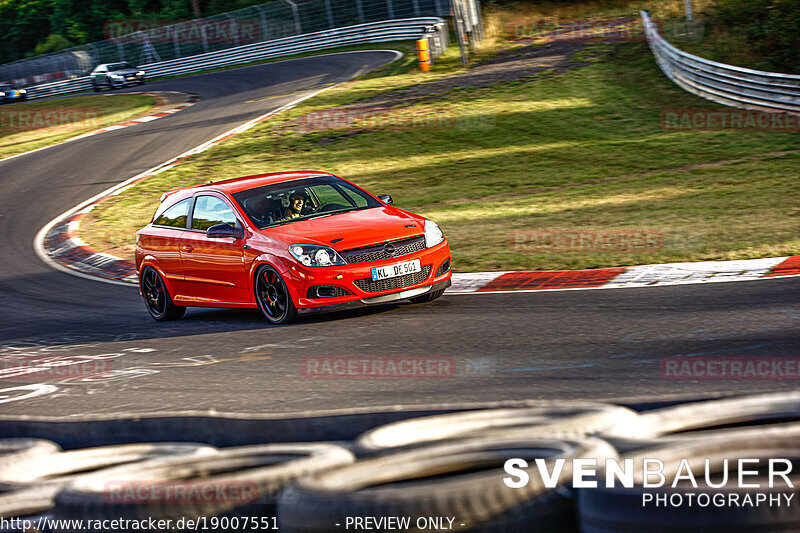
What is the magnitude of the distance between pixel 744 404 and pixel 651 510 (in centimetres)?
140

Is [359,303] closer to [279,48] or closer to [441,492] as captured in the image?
[441,492]

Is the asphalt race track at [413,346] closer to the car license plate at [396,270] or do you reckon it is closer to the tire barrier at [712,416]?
the car license plate at [396,270]

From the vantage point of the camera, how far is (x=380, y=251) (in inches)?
352

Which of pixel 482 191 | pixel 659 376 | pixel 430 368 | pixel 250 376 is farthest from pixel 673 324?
pixel 482 191

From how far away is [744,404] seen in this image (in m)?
4.32

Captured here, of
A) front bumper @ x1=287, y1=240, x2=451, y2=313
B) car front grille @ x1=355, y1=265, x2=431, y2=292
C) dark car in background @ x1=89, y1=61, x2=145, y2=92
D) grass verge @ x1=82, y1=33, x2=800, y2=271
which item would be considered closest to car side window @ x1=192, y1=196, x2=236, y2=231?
front bumper @ x1=287, y1=240, x2=451, y2=313

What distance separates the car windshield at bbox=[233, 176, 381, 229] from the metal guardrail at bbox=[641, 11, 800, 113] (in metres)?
14.8

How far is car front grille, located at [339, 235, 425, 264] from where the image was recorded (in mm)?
8812

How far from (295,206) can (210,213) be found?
1.06 metres

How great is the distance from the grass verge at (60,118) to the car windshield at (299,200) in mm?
22481

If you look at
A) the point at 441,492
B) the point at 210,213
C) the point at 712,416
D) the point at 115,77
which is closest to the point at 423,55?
the point at 115,77

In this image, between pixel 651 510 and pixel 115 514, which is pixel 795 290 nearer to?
pixel 651 510

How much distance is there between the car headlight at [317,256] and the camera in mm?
8773

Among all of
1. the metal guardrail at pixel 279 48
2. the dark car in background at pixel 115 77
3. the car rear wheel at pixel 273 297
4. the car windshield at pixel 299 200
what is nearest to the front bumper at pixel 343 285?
the car rear wheel at pixel 273 297
